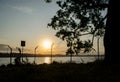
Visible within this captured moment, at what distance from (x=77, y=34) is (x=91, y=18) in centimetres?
201

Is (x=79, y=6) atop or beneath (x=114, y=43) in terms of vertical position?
atop

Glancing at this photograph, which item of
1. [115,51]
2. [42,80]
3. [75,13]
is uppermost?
[75,13]

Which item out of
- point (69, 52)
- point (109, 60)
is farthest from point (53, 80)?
point (69, 52)

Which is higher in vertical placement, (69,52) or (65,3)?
(65,3)

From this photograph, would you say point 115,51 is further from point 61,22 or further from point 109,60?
point 61,22

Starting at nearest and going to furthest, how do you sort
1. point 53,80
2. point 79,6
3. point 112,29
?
point 53,80 < point 112,29 < point 79,6

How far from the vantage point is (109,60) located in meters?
22.9

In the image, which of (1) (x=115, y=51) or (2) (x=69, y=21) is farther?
(2) (x=69, y=21)

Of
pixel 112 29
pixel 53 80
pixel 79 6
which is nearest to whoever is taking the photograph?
pixel 53 80

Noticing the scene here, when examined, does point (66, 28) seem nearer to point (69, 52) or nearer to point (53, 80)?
point (69, 52)

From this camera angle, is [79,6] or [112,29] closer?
[112,29]

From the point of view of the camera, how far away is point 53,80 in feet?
50.9

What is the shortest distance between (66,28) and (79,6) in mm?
2384

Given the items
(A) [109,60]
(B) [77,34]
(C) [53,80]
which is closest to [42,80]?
(C) [53,80]
